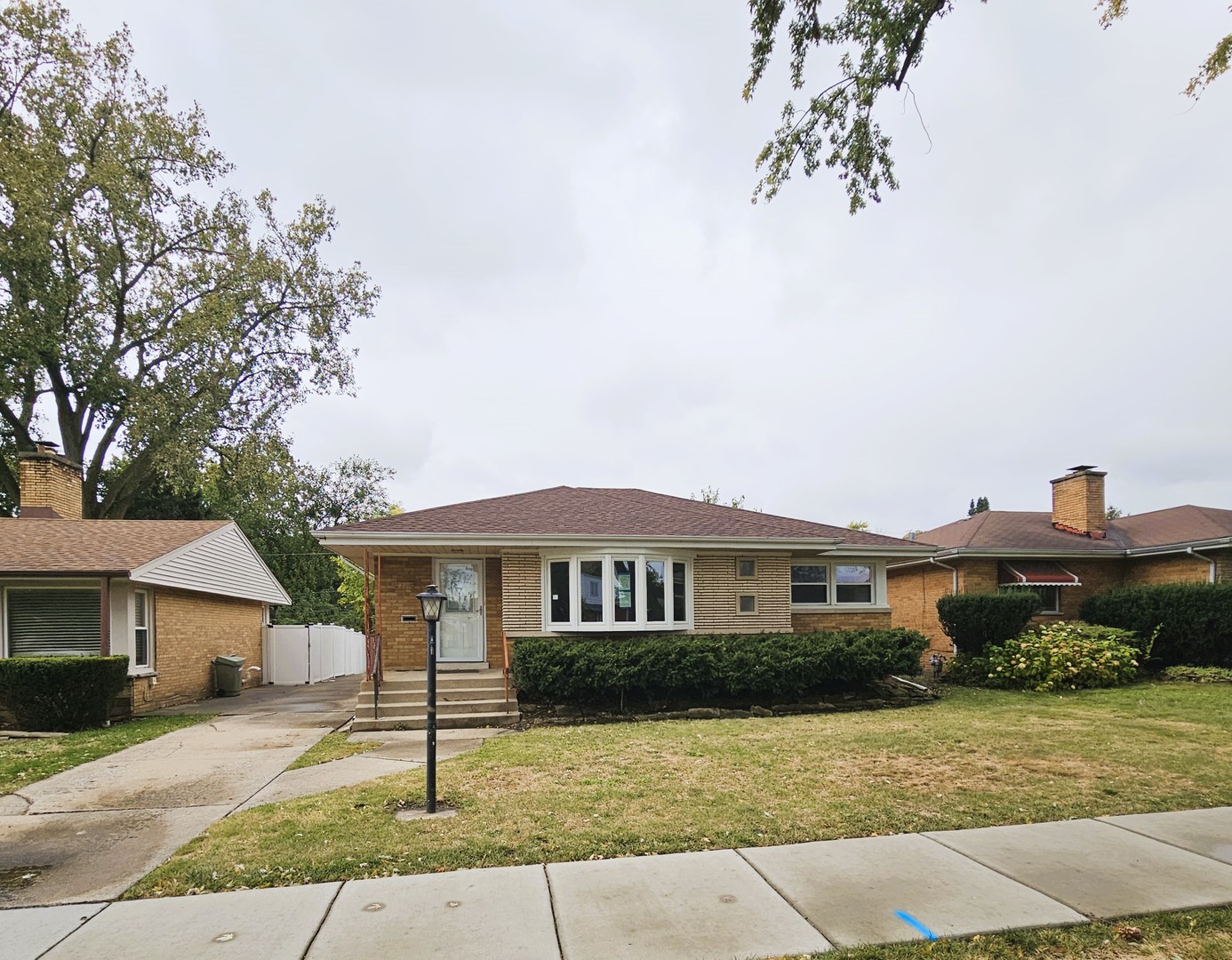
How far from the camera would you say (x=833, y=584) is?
616 inches

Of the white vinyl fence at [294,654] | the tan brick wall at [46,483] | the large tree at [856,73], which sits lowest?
the white vinyl fence at [294,654]

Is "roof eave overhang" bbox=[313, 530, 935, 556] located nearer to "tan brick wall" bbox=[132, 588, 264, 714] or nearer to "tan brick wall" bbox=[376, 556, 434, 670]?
"tan brick wall" bbox=[376, 556, 434, 670]

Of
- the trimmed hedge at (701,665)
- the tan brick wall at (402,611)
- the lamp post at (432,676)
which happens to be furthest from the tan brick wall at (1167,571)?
the lamp post at (432,676)

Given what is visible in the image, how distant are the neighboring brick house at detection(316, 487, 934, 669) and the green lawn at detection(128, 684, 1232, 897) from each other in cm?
302

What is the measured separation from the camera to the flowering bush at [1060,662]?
13.9 m

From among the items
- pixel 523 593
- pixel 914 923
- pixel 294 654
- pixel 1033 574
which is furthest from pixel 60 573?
pixel 1033 574

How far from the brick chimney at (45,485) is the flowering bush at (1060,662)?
21.1 meters

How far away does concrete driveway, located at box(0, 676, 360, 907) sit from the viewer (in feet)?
15.4

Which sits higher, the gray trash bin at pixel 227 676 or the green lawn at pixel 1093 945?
the green lawn at pixel 1093 945

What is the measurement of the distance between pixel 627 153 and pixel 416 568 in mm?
7962

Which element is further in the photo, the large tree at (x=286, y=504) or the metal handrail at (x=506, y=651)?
the large tree at (x=286, y=504)

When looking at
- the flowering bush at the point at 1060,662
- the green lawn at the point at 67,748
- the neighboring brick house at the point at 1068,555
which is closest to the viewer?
the green lawn at the point at 67,748

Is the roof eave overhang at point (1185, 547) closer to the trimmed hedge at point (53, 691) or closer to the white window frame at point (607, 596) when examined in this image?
the white window frame at point (607, 596)

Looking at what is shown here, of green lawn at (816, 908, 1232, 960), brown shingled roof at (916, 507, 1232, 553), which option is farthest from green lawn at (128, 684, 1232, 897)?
brown shingled roof at (916, 507, 1232, 553)
